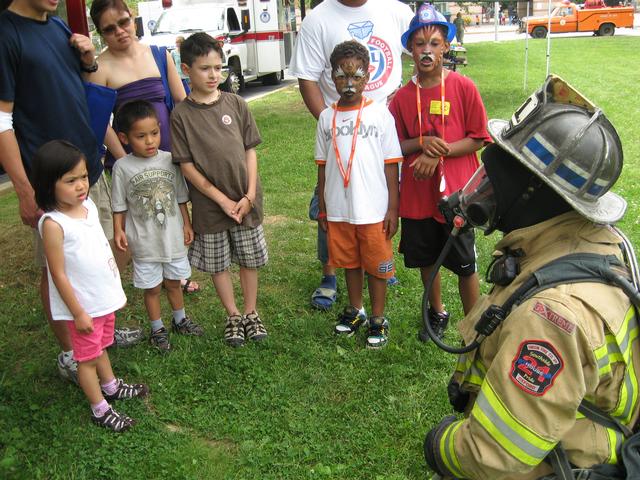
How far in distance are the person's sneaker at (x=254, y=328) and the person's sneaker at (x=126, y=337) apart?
69cm

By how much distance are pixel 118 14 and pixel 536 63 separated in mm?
18852

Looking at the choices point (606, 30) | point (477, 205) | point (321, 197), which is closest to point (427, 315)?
point (477, 205)

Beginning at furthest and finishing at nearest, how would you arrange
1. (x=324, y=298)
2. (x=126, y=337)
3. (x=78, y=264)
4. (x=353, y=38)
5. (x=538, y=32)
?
(x=538, y=32)
(x=324, y=298)
(x=126, y=337)
(x=353, y=38)
(x=78, y=264)

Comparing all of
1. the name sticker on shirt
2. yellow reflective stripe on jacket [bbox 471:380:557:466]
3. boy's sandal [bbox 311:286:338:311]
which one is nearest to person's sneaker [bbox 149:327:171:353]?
boy's sandal [bbox 311:286:338:311]

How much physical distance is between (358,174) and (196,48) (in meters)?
1.18

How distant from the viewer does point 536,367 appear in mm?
1468

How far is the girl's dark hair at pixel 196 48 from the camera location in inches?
139

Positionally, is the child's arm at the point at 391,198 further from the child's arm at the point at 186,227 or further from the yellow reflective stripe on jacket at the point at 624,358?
the yellow reflective stripe on jacket at the point at 624,358

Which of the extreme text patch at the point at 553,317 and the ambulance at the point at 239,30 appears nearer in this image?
the extreme text patch at the point at 553,317

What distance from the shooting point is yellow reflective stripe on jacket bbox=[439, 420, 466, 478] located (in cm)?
166

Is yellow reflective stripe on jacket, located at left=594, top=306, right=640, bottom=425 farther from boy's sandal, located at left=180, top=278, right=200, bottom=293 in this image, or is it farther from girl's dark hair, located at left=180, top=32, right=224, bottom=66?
boy's sandal, located at left=180, top=278, right=200, bottom=293

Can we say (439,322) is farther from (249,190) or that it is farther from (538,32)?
(538,32)

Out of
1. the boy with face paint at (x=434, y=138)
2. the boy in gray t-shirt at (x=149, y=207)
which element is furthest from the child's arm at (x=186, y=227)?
the boy with face paint at (x=434, y=138)

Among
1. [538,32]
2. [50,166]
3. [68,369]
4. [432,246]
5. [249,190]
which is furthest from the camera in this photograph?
[538,32]
